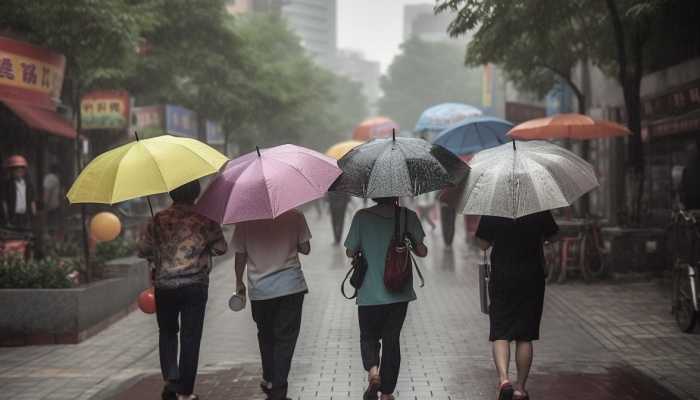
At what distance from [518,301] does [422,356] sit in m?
2.31

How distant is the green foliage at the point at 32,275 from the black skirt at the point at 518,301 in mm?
5388

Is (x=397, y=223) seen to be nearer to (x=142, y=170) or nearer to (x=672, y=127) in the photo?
(x=142, y=170)

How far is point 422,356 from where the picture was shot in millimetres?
8578

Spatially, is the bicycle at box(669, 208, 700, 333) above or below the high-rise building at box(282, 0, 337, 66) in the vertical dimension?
below

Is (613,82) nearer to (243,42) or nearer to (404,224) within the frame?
(243,42)

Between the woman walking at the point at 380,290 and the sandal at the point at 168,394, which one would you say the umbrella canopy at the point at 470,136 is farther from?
the sandal at the point at 168,394

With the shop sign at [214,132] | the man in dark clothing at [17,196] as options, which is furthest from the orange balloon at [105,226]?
the shop sign at [214,132]

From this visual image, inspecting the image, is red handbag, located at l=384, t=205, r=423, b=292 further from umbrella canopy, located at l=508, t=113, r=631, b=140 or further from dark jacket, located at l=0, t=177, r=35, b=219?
dark jacket, located at l=0, t=177, r=35, b=219

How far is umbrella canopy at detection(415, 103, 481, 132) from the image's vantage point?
20.6 metres

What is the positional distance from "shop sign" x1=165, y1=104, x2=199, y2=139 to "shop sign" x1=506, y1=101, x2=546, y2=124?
805 centimetres

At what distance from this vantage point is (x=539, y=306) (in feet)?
21.3

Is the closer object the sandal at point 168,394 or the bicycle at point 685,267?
the sandal at point 168,394

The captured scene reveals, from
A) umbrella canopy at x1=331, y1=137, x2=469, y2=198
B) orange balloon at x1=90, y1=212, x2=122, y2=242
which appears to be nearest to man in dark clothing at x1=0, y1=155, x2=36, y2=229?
orange balloon at x1=90, y1=212, x2=122, y2=242

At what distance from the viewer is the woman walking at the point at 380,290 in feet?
20.9
